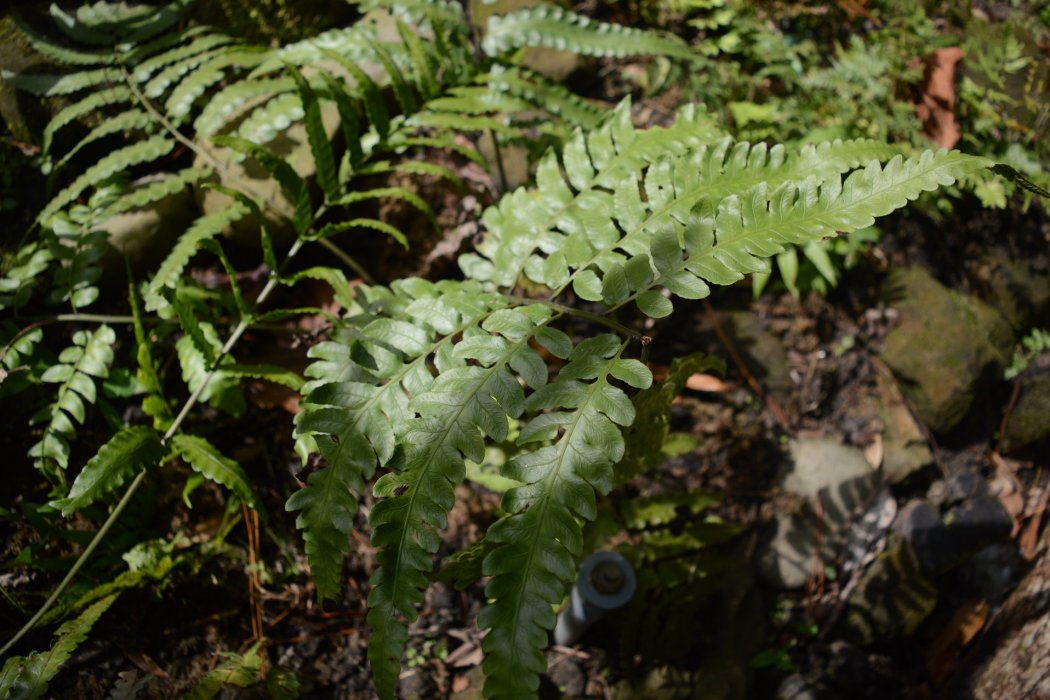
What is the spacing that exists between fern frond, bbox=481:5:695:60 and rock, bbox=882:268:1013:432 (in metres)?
2.26

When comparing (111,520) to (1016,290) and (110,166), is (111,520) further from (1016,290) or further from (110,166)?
(1016,290)

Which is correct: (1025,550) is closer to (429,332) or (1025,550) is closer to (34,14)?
(429,332)

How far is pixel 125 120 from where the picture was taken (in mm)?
2502

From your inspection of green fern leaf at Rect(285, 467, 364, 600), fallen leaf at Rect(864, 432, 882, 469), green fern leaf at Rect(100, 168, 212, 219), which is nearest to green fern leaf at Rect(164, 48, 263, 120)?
green fern leaf at Rect(100, 168, 212, 219)

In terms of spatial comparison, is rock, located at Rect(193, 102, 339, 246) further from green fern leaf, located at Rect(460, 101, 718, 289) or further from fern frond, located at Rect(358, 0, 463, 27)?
green fern leaf, located at Rect(460, 101, 718, 289)

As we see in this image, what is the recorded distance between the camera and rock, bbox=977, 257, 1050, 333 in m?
4.08

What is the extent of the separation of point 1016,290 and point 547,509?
3990 mm

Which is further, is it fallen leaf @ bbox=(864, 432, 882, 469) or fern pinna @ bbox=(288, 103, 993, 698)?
fallen leaf @ bbox=(864, 432, 882, 469)

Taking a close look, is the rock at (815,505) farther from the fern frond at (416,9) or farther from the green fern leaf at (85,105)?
the green fern leaf at (85,105)

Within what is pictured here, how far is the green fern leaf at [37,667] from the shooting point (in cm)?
177

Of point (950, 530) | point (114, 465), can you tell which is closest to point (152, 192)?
point (114, 465)

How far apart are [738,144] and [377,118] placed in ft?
4.33

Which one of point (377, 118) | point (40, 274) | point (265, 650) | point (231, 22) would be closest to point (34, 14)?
point (231, 22)

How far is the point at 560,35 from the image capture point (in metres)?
2.55
